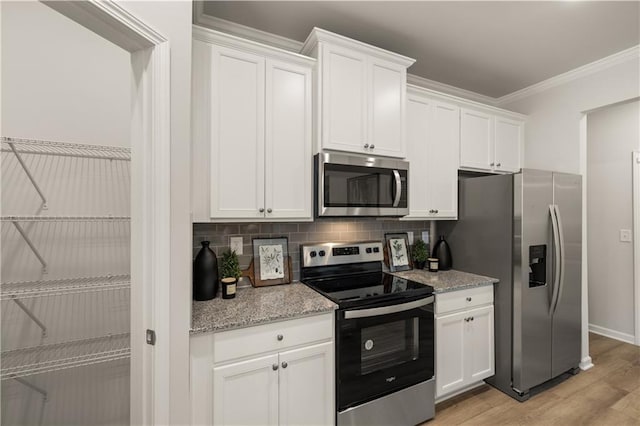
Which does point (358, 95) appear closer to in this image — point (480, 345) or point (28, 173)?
point (28, 173)

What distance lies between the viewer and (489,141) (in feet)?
9.13

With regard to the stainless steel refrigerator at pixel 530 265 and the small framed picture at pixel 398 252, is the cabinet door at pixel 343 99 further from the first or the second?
the stainless steel refrigerator at pixel 530 265

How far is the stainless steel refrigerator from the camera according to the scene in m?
2.20

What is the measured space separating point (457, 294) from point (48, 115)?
2816mm

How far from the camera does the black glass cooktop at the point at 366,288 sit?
5.75 feet

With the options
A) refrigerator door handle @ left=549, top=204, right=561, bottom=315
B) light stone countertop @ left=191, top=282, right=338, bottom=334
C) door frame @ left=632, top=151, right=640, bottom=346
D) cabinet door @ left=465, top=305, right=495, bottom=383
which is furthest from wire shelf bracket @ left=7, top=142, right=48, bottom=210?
door frame @ left=632, top=151, right=640, bottom=346

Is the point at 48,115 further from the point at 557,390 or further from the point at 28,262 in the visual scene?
the point at 557,390

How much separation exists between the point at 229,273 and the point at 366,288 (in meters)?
0.93

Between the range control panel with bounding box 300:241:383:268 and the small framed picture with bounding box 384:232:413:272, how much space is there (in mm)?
144

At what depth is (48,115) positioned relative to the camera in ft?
5.18

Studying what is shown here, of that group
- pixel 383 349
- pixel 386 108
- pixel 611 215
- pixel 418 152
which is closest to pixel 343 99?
pixel 386 108

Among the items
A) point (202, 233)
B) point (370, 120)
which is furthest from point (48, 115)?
point (370, 120)

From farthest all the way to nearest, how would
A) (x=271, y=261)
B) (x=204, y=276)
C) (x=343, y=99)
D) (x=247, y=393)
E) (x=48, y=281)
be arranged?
(x=271, y=261), (x=343, y=99), (x=204, y=276), (x=48, y=281), (x=247, y=393)

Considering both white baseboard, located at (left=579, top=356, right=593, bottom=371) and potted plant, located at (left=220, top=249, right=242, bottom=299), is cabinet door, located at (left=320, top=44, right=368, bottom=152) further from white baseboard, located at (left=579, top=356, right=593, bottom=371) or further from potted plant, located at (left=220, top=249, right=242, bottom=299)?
white baseboard, located at (left=579, top=356, right=593, bottom=371)
